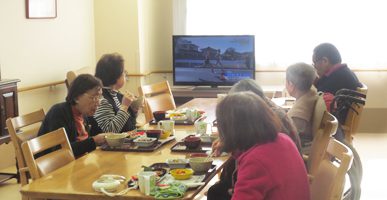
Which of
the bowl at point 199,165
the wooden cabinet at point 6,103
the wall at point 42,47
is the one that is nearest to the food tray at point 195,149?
the bowl at point 199,165

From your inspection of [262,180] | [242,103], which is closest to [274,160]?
[262,180]

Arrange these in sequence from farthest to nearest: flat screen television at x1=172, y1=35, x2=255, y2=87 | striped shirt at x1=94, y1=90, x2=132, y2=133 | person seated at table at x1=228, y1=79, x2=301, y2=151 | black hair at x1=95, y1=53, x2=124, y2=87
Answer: flat screen television at x1=172, y1=35, x2=255, y2=87, black hair at x1=95, y1=53, x2=124, y2=87, striped shirt at x1=94, y1=90, x2=132, y2=133, person seated at table at x1=228, y1=79, x2=301, y2=151

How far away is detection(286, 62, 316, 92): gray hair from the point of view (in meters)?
3.34

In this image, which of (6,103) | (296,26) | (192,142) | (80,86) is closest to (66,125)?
(80,86)

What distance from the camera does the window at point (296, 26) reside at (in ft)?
20.1

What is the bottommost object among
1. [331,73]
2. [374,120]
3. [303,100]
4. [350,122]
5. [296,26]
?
[374,120]

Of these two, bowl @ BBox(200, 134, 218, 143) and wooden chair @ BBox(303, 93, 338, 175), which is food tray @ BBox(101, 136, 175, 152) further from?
wooden chair @ BBox(303, 93, 338, 175)

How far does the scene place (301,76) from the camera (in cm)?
334

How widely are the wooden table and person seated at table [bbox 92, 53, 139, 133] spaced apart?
24.6 inches

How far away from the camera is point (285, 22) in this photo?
626 cm

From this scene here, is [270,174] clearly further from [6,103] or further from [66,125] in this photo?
[6,103]

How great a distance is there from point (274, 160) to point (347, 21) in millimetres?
4662

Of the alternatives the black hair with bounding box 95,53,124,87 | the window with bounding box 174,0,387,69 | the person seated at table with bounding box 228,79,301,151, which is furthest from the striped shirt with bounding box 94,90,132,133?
the window with bounding box 174,0,387,69

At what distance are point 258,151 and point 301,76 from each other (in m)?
1.55
